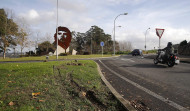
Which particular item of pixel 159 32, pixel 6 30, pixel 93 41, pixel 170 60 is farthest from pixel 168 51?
pixel 93 41

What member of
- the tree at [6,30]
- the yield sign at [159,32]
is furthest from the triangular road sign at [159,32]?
the tree at [6,30]

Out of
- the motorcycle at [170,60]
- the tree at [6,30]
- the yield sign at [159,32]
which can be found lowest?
the motorcycle at [170,60]

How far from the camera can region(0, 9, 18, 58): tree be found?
33.9 meters

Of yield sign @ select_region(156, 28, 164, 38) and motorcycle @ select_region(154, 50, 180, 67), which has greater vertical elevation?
yield sign @ select_region(156, 28, 164, 38)

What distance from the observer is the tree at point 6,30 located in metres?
33.9

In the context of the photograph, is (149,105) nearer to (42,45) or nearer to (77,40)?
(42,45)

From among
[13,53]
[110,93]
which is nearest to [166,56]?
[110,93]

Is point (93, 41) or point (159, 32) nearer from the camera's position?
point (159, 32)

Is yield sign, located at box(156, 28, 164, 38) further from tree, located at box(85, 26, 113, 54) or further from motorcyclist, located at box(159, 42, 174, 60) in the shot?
tree, located at box(85, 26, 113, 54)

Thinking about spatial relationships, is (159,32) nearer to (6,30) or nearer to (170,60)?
(170,60)

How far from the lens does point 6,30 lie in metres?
34.3

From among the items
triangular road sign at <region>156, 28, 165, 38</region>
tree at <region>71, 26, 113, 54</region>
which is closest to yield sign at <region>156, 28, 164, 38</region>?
triangular road sign at <region>156, 28, 165, 38</region>

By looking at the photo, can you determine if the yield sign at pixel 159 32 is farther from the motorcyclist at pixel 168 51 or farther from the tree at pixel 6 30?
the tree at pixel 6 30

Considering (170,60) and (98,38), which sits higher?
(98,38)
